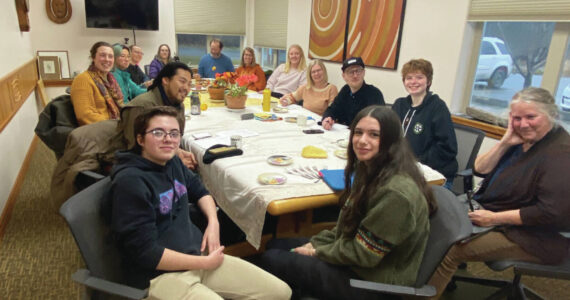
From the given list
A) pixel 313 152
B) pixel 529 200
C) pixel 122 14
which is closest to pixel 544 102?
pixel 529 200

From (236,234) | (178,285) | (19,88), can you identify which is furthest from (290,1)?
(178,285)

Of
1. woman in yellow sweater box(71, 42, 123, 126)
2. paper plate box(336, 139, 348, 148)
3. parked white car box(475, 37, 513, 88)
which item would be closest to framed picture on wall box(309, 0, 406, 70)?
parked white car box(475, 37, 513, 88)

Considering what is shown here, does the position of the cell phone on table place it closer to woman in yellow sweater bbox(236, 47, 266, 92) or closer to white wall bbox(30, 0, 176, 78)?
woman in yellow sweater bbox(236, 47, 266, 92)

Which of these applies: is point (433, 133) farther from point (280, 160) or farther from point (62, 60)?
point (62, 60)

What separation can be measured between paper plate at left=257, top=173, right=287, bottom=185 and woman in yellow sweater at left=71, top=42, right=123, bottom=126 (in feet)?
4.32

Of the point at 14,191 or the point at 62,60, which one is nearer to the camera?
the point at 14,191

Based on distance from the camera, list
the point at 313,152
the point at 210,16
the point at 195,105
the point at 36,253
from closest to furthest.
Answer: the point at 313,152 → the point at 36,253 → the point at 195,105 → the point at 210,16

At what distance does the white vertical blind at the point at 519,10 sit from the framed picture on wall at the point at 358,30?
83cm

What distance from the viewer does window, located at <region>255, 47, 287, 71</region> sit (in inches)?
257

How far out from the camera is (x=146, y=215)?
1.20 meters

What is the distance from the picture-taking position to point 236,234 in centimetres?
211

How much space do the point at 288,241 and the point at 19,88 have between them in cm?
339

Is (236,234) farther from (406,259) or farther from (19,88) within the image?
(19,88)

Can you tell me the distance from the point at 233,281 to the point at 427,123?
1583mm
